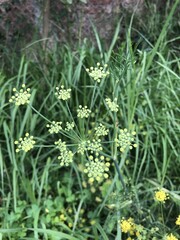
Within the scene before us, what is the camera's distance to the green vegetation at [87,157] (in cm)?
186

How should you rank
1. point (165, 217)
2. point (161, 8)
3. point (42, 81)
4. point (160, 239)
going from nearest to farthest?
point (160, 239) < point (165, 217) < point (42, 81) < point (161, 8)

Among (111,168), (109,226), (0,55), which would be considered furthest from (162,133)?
(0,55)

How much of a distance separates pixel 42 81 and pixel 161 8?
1.18m

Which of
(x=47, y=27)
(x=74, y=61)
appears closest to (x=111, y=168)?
(x=74, y=61)

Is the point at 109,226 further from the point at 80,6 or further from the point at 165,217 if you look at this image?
the point at 80,6

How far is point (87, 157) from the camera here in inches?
74.9

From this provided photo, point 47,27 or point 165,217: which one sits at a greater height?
point 47,27

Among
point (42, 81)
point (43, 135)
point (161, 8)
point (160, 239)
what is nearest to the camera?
point (160, 239)

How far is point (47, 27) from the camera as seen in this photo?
2.49m

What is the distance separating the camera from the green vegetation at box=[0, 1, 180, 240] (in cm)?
186

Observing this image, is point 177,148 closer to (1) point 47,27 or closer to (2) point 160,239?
(2) point 160,239

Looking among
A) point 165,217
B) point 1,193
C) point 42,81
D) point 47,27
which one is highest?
point 47,27

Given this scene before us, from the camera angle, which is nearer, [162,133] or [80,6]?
[162,133]

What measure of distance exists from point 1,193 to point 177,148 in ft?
2.95
